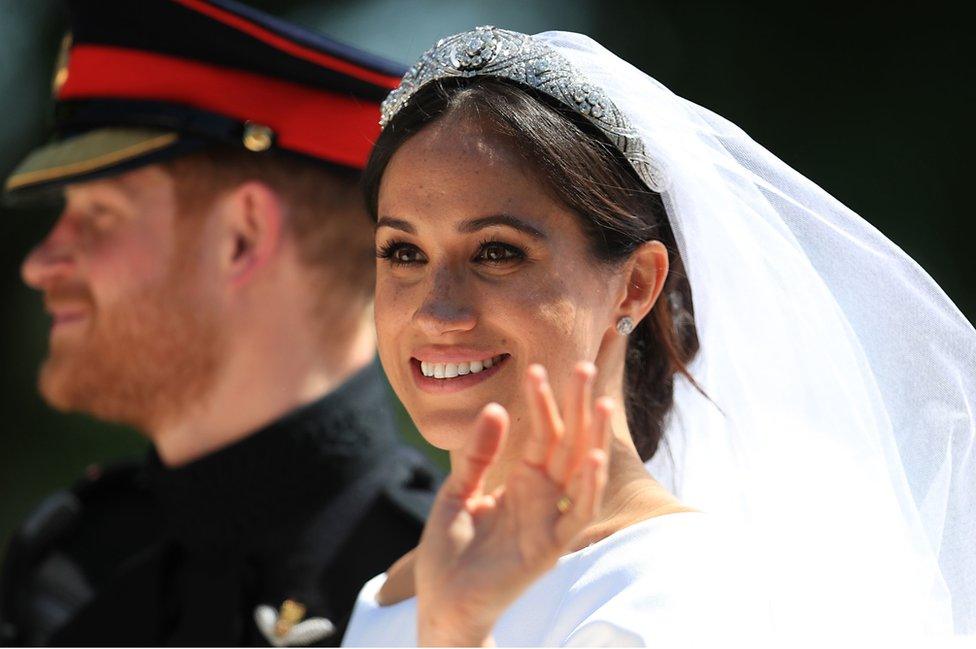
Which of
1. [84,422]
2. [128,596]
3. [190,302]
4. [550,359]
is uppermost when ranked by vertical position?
[550,359]

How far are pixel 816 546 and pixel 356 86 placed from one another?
1.69 meters

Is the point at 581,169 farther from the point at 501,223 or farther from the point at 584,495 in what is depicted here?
the point at 584,495

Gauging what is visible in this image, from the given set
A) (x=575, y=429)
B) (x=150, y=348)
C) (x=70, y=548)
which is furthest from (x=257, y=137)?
(x=575, y=429)

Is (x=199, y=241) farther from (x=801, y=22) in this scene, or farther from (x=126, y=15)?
(x=801, y=22)

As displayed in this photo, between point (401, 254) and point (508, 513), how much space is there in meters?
0.67

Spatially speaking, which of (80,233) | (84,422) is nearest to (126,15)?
(80,233)

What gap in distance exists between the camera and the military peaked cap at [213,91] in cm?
347

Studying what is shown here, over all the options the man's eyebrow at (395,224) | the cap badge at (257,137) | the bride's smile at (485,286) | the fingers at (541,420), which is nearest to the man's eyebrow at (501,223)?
the bride's smile at (485,286)

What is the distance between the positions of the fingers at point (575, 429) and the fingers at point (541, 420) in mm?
13

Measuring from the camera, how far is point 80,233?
11.9 feet

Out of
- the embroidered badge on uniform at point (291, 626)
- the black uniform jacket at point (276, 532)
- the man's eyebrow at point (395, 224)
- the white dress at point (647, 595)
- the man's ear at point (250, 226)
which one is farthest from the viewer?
the man's ear at point (250, 226)

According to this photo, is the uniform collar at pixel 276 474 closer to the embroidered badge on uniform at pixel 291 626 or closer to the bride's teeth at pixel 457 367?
the embroidered badge on uniform at pixel 291 626

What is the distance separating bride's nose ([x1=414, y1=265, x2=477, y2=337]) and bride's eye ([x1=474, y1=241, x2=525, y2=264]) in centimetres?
5

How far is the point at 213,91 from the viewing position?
353 centimetres
